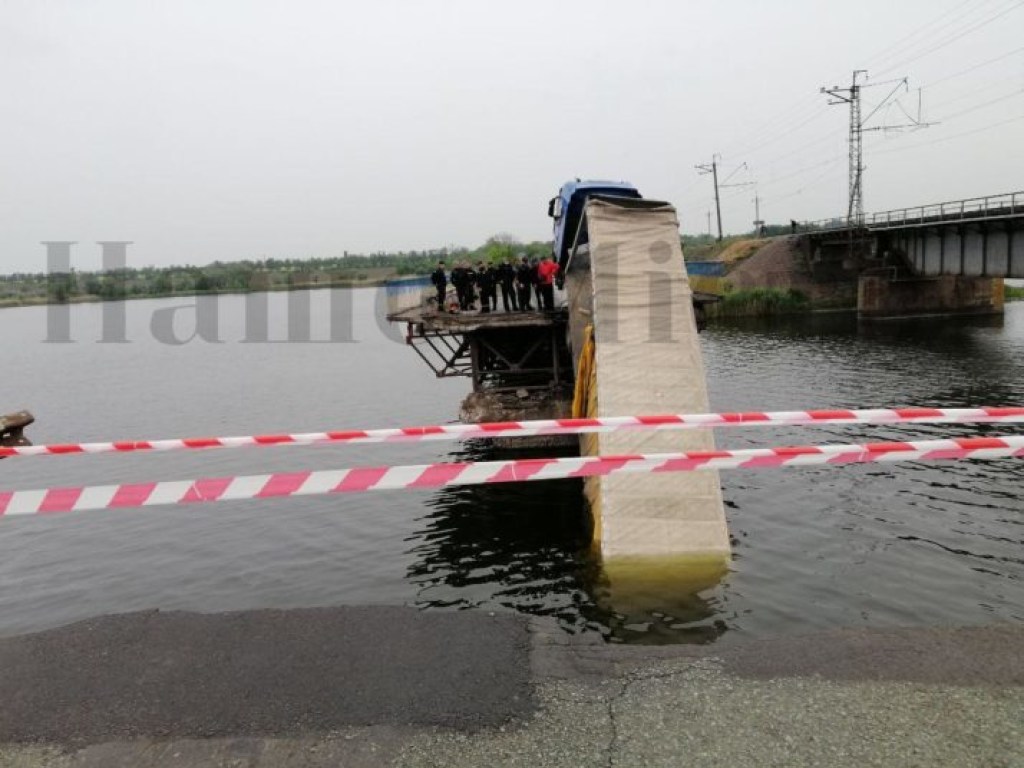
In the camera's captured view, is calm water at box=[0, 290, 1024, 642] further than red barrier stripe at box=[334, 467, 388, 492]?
Yes

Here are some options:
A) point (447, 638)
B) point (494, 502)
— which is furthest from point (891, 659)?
point (494, 502)

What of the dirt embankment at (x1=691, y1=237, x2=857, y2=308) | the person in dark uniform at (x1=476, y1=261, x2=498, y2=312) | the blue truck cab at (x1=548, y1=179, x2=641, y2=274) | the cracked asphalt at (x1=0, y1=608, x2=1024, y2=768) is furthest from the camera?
the dirt embankment at (x1=691, y1=237, x2=857, y2=308)

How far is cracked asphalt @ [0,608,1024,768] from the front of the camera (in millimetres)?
4746

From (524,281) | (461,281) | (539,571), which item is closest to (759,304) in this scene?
(524,281)

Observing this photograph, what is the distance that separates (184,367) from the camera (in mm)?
45688

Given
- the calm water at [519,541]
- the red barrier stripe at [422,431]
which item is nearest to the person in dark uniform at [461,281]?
the calm water at [519,541]

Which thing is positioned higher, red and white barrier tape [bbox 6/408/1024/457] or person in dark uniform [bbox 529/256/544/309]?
person in dark uniform [bbox 529/256/544/309]

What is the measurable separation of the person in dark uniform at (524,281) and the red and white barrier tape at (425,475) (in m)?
14.2

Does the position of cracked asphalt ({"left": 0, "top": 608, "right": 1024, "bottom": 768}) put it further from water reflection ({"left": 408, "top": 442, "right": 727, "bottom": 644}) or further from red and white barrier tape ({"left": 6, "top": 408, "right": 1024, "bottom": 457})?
water reflection ({"left": 408, "top": 442, "right": 727, "bottom": 644})

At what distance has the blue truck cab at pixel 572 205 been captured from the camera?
729 inches

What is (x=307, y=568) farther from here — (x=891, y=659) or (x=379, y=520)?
(x=891, y=659)

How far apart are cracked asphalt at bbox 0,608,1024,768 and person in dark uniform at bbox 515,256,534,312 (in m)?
14.8

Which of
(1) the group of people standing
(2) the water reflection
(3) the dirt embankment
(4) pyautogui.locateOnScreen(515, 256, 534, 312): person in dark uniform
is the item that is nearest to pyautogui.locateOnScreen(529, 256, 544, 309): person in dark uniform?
(1) the group of people standing

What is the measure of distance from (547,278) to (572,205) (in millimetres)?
2032
